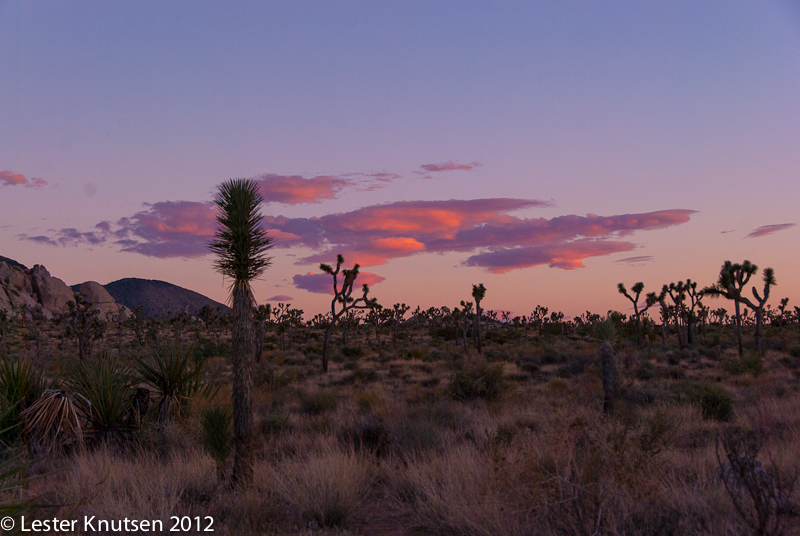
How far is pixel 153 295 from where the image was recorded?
512 feet

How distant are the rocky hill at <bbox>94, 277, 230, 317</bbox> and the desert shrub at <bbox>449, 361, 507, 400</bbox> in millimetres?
138316

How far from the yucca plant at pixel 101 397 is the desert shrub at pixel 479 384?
10232mm

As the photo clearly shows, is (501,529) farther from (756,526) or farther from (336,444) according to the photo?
(336,444)

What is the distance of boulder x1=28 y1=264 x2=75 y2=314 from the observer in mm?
136875

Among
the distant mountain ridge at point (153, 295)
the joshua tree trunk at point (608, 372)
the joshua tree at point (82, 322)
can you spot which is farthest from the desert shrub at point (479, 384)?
the distant mountain ridge at point (153, 295)

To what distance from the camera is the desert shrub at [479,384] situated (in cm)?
1647

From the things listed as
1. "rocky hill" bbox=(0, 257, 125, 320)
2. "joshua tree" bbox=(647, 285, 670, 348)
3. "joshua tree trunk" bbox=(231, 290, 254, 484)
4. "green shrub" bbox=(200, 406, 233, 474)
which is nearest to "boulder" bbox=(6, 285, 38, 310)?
"rocky hill" bbox=(0, 257, 125, 320)

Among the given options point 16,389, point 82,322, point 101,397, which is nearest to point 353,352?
point 82,322

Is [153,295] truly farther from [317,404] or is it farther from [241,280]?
[241,280]

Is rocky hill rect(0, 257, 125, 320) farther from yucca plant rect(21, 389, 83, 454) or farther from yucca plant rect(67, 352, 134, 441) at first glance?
yucca plant rect(21, 389, 83, 454)

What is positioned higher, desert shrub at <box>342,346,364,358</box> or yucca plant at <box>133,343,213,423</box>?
yucca plant at <box>133,343,213,423</box>

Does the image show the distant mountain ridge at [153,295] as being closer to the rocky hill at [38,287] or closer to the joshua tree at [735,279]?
the rocky hill at [38,287]

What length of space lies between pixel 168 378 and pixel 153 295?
163 metres

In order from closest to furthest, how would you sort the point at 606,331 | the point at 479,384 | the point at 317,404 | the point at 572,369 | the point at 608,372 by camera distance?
the point at 608,372, the point at 606,331, the point at 317,404, the point at 479,384, the point at 572,369
